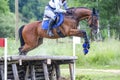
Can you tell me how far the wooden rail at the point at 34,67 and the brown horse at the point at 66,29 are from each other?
0.53m

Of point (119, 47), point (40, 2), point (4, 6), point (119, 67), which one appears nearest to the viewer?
point (119, 67)

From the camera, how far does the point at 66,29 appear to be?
1486 centimetres

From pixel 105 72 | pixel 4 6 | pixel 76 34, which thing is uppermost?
pixel 4 6

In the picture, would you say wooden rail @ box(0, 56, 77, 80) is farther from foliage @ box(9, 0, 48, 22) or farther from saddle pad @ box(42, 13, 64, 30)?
foliage @ box(9, 0, 48, 22)

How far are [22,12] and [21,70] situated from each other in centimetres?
7840

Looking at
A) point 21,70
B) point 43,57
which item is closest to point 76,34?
point 43,57

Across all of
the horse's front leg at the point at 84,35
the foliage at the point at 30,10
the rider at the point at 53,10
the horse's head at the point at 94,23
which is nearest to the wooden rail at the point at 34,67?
the rider at the point at 53,10

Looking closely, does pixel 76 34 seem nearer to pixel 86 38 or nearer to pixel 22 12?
pixel 86 38

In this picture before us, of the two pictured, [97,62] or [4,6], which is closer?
[97,62]

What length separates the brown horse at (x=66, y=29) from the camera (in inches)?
575

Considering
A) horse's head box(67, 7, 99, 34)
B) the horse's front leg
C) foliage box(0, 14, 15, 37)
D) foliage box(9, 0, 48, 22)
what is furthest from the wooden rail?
foliage box(9, 0, 48, 22)

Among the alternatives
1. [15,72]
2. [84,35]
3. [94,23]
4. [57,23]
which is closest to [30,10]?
[57,23]

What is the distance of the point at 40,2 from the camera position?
102500 millimetres

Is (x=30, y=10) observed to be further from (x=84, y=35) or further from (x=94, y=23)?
(x=84, y=35)
